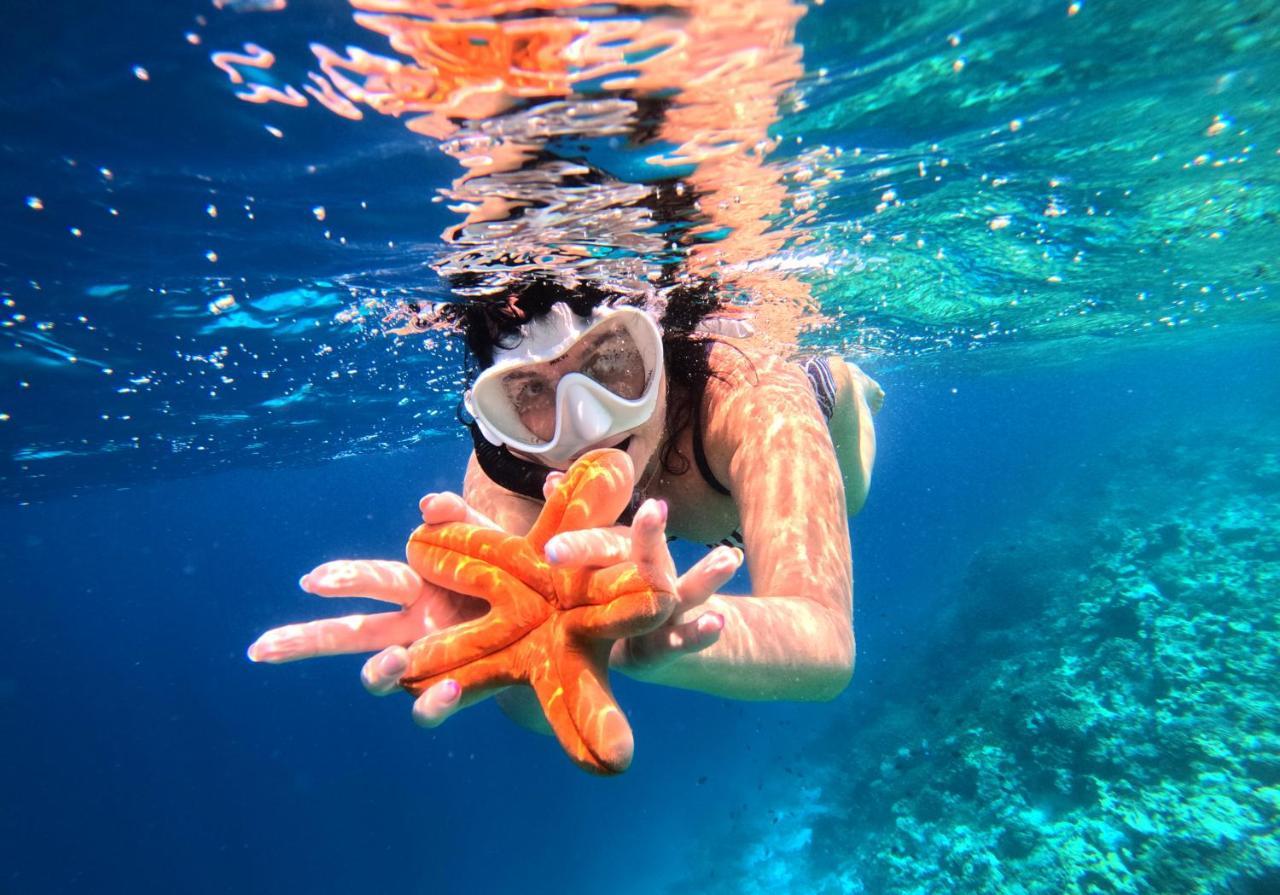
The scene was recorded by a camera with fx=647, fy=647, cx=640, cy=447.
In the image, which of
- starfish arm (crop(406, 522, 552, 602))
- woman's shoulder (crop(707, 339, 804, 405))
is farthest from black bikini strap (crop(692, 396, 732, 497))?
starfish arm (crop(406, 522, 552, 602))

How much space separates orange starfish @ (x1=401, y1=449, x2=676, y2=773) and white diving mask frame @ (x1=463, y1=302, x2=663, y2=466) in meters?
1.64

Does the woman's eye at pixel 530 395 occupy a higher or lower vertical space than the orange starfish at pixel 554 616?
higher

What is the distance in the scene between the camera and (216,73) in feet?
14.1

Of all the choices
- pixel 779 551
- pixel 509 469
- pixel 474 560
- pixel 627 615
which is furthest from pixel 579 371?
pixel 627 615

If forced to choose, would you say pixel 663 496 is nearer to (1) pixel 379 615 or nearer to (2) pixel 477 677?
(1) pixel 379 615

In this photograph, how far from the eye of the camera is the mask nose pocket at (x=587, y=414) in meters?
3.77

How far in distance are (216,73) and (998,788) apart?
1679 centimetres

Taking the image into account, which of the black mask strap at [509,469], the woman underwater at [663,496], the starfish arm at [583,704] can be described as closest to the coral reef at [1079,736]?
the woman underwater at [663,496]

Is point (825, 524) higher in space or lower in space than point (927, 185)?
lower

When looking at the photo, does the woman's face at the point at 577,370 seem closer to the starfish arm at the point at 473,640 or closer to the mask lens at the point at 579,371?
the mask lens at the point at 579,371

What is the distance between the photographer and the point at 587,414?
3779mm

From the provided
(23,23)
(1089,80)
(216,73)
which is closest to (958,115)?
(1089,80)

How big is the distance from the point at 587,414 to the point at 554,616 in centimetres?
198

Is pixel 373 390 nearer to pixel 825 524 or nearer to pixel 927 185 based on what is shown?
pixel 927 185
